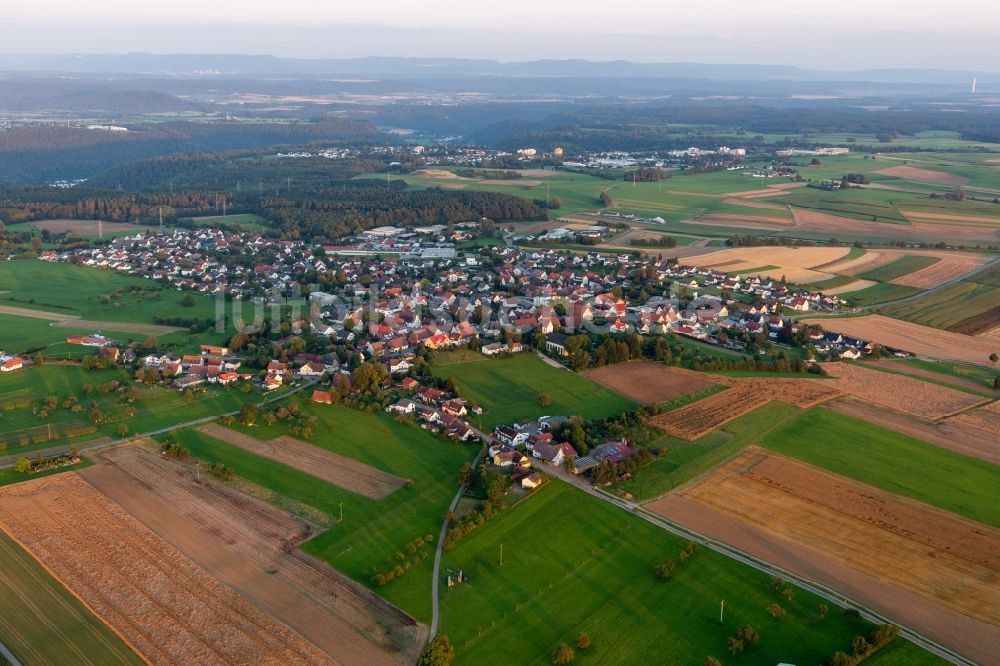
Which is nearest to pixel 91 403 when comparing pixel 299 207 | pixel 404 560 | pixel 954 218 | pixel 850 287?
pixel 404 560

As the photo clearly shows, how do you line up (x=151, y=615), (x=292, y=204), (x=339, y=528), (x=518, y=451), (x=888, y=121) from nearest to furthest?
(x=151, y=615), (x=339, y=528), (x=518, y=451), (x=292, y=204), (x=888, y=121)

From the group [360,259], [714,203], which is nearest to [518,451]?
[360,259]

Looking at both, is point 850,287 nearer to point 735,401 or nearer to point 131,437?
point 735,401

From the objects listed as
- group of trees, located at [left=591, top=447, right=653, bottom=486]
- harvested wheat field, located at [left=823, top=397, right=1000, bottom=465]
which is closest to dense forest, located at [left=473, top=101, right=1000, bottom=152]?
harvested wheat field, located at [left=823, top=397, right=1000, bottom=465]

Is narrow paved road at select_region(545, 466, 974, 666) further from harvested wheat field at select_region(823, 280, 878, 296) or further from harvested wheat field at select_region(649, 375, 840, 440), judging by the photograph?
harvested wheat field at select_region(823, 280, 878, 296)

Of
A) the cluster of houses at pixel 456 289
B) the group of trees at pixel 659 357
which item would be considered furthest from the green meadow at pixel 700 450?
the cluster of houses at pixel 456 289

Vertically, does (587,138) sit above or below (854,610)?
above

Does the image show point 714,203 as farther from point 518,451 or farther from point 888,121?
point 888,121
